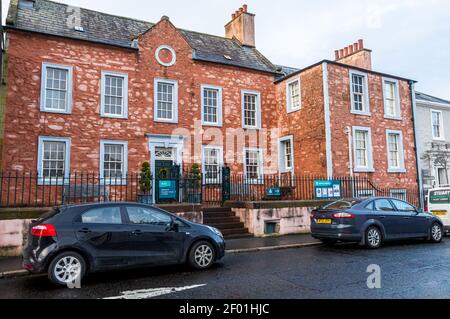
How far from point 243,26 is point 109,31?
8.95m

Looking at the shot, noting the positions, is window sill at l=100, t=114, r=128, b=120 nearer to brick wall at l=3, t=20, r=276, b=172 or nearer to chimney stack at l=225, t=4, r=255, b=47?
brick wall at l=3, t=20, r=276, b=172

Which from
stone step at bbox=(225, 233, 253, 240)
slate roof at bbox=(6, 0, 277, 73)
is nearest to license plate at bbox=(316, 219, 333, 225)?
stone step at bbox=(225, 233, 253, 240)

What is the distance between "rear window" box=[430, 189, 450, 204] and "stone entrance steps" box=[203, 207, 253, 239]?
24.4ft

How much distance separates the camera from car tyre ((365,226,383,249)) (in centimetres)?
1016

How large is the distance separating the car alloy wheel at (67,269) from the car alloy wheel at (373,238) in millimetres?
7724

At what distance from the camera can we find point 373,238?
404 inches

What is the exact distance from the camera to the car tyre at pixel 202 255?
7.64 metres

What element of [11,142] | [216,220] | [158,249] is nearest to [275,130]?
[216,220]

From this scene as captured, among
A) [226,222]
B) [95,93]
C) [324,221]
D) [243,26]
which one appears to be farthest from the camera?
[243,26]

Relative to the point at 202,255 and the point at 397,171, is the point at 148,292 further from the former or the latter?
the point at 397,171

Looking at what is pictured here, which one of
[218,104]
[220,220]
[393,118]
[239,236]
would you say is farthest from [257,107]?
[239,236]

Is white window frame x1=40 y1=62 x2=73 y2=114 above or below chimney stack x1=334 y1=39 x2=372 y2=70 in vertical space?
below

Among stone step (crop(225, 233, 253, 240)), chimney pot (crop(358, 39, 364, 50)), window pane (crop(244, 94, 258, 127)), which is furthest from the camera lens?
chimney pot (crop(358, 39, 364, 50))
